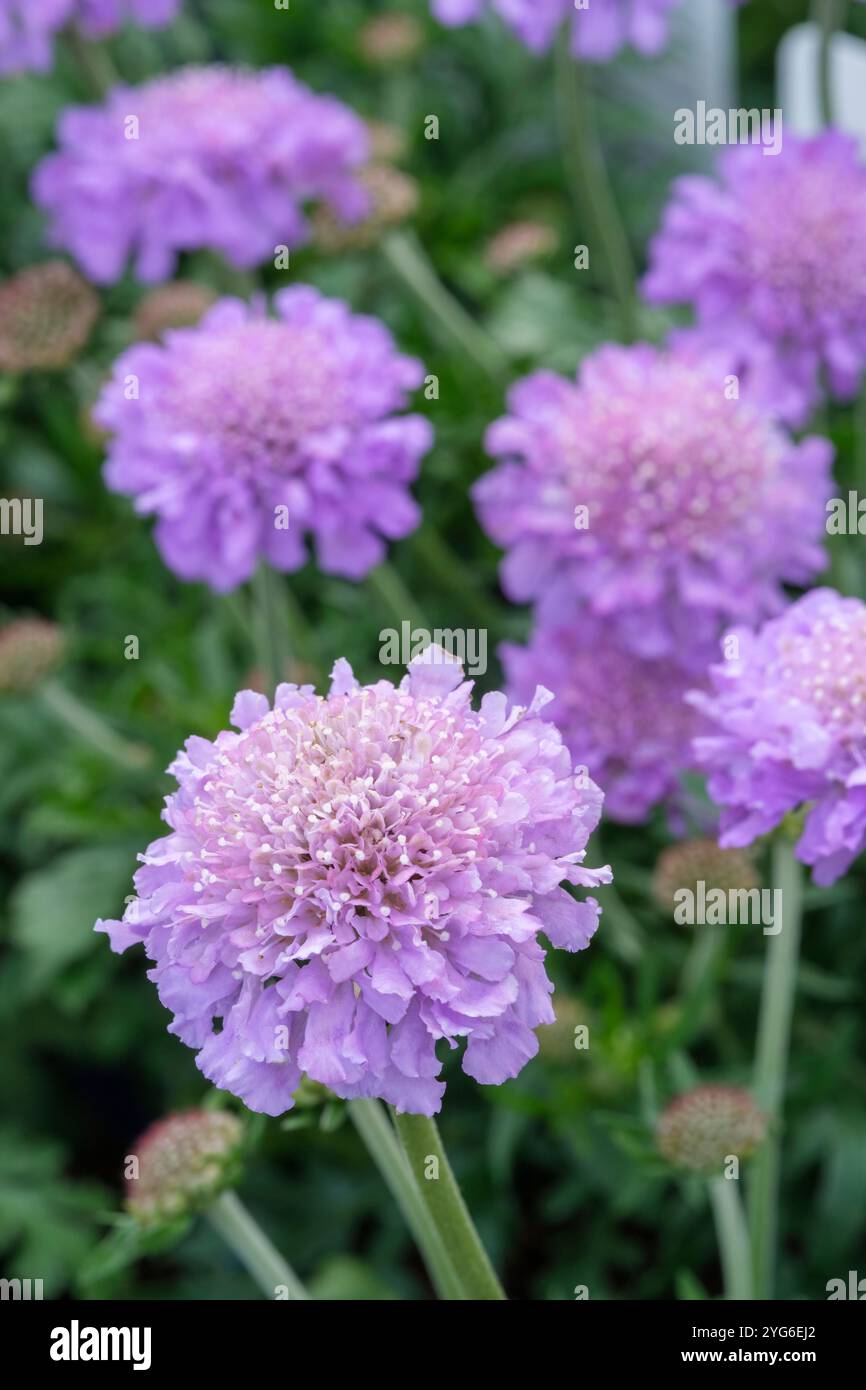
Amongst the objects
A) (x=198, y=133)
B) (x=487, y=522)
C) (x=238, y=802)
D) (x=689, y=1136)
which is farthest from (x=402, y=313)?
(x=238, y=802)

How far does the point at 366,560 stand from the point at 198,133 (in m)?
0.74

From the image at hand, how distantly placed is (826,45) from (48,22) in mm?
1050

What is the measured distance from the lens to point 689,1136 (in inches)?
59.5

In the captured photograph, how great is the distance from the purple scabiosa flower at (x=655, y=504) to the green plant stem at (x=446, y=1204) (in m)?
0.78

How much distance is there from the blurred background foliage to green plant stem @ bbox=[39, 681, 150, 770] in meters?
0.03

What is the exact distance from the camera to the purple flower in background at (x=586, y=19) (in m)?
2.23

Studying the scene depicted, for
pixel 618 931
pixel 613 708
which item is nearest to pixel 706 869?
pixel 613 708

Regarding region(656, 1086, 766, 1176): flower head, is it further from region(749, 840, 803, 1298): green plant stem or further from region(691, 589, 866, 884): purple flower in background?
region(691, 589, 866, 884): purple flower in background

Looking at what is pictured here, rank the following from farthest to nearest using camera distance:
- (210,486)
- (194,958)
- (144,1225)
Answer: (210,486) < (144,1225) < (194,958)

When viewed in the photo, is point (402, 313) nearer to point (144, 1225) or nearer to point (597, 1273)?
point (597, 1273)

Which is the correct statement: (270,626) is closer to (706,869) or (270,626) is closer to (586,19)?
(706,869)

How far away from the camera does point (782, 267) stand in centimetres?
210

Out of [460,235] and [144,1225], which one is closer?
[144,1225]

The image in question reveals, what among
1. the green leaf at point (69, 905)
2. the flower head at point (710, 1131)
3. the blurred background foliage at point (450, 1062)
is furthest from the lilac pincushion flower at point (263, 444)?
the flower head at point (710, 1131)
